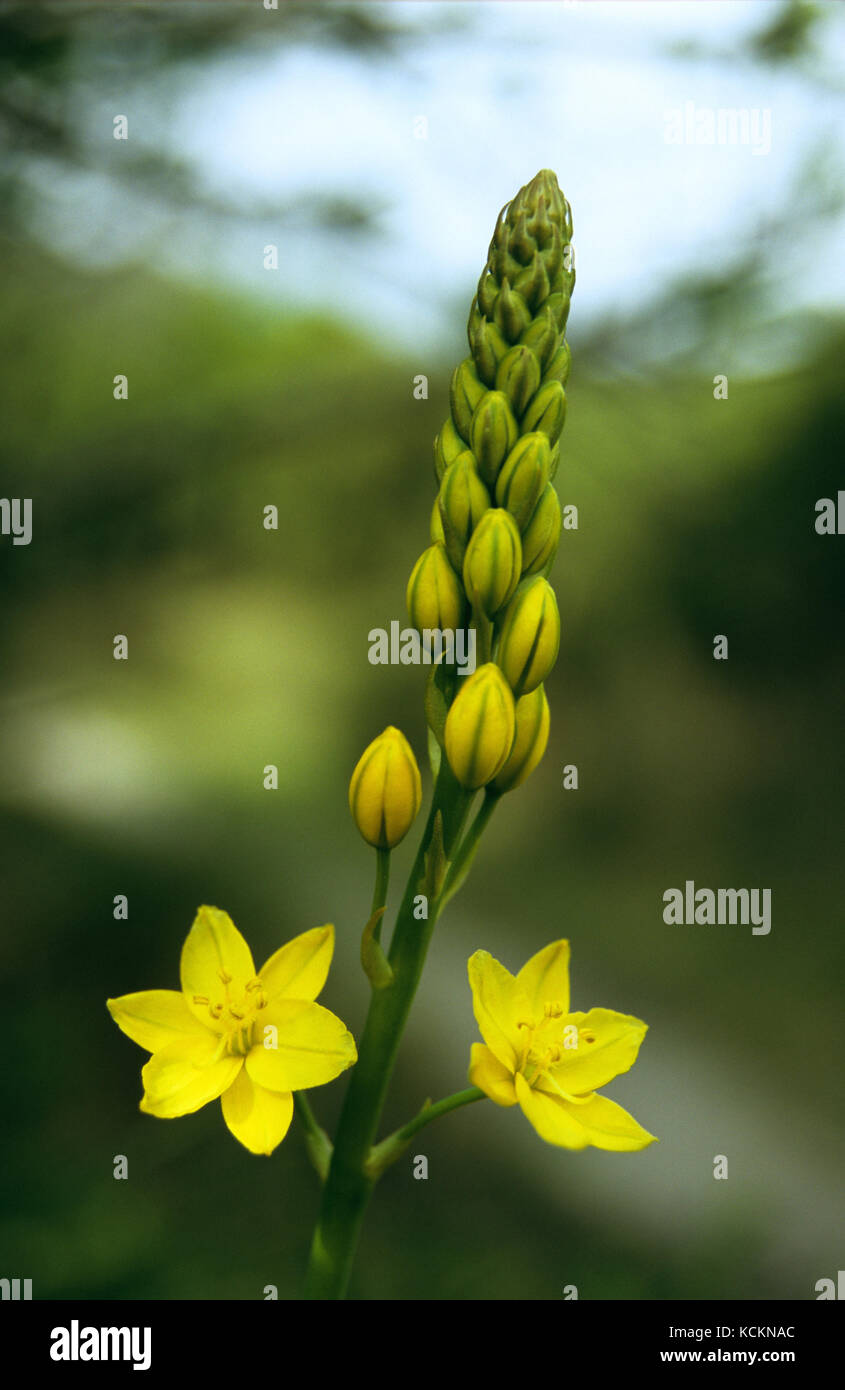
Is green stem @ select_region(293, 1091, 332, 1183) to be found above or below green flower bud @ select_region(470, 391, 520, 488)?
below

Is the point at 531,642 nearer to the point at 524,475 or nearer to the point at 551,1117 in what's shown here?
the point at 524,475

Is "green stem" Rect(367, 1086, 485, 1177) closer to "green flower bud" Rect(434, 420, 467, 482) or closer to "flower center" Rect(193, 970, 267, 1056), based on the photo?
"flower center" Rect(193, 970, 267, 1056)

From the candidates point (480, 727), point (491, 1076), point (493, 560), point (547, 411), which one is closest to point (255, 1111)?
point (491, 1076)

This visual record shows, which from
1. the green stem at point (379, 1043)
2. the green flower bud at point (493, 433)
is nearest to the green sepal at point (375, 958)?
the green stem at point (379, 1043)

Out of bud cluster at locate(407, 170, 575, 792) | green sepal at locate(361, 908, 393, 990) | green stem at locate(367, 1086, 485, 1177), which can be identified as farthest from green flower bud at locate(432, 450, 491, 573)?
green stem at locate(367, 1086, 485, 1177)

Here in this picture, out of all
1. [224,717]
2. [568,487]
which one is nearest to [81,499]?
[224,717]

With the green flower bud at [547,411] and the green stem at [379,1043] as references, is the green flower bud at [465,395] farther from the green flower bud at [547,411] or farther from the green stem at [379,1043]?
the green stem at [379,1043]

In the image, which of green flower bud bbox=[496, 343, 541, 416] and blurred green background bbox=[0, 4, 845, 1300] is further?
blurred green background bbox=[0, 4, 845, 1300]

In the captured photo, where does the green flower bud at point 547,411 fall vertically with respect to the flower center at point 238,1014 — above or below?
above
